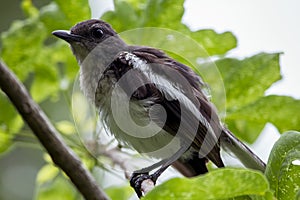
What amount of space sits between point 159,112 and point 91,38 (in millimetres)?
847

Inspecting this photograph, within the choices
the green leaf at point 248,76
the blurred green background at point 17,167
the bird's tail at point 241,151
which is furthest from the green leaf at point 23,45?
the blurred green background at point 17,167

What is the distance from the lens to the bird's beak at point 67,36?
352cm

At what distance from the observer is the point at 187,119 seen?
3295 mm

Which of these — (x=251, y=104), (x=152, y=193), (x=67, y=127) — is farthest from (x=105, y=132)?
(x=152, y=193)

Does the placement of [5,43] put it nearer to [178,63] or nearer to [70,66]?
[70,66]

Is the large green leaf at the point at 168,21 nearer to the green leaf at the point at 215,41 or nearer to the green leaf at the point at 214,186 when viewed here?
the green leaf at the point at 215,41

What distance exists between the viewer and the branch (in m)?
2.92

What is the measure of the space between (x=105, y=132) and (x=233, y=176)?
73.0 inches

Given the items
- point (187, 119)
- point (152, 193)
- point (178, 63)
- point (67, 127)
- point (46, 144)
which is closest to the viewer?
point (152, 193)

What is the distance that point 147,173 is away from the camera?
3365 millimetres

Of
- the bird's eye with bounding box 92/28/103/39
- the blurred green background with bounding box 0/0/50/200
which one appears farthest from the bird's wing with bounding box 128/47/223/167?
the blurred green background with bounding box 0/0/50/200

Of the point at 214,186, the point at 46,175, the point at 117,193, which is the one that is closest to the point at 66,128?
the point at 46,175

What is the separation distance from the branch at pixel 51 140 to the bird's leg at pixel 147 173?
210 millimetres

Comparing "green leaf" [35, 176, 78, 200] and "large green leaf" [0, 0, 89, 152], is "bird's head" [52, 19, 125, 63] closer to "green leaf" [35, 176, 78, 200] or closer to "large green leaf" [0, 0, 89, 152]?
"large green leaf" [0, 0, 89, 152]
